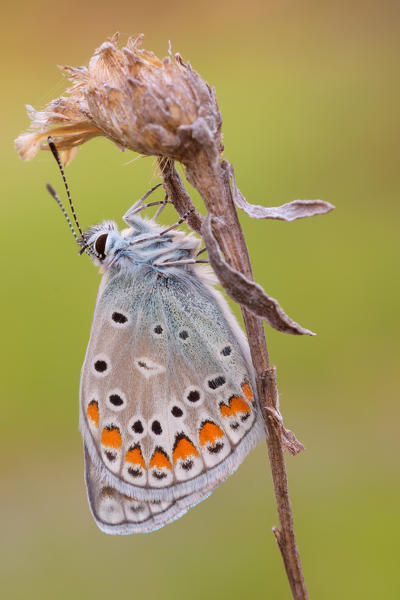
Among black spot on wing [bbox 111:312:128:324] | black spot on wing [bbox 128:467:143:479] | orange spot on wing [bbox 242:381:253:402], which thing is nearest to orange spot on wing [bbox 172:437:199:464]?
black spot on wing [bbox 128:467:143:479]

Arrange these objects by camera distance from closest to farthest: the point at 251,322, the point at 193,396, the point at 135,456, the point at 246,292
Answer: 1. the point at 246,292
2. the point at 251,322
3. the point at 193,396
4. the point at 135,456

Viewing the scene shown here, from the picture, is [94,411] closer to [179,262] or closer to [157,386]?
[157,386]

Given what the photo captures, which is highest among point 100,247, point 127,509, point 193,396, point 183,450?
point 100,247

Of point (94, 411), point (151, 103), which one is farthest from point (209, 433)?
point (151, 103)

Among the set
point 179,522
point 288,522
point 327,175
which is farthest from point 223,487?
point 288,522

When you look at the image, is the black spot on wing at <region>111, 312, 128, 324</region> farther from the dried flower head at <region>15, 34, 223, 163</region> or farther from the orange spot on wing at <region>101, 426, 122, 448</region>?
the dried flower head at <region>15, 34, 223, 163</region>

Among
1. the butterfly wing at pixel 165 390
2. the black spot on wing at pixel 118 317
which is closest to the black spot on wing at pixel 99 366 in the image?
the butterfly wing at pixel 165 390

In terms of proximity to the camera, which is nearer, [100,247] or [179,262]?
[179,262]
